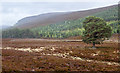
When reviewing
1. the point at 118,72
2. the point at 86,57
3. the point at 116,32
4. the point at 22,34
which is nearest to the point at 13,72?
the point at 118,72

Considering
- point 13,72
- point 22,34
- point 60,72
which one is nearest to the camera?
point 13,72

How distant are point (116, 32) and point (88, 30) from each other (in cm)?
8663

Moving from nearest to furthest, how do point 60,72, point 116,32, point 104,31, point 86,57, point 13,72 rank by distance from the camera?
point 13,72 → point 60,72 → point 86,57 → point 104,31 → point 116,32

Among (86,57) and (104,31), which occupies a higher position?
(104,31)

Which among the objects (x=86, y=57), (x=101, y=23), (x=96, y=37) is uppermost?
(x=101, y=23)

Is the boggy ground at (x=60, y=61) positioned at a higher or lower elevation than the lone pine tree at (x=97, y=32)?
lower

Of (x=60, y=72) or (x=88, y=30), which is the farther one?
(x=88, y=30)

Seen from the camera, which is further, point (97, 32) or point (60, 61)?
point (97, 32)

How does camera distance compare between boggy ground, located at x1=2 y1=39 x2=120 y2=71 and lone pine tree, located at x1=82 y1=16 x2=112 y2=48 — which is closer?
boggy ground, located at x1=2 y1=39 x2=120 y2=71

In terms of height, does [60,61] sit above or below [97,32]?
below

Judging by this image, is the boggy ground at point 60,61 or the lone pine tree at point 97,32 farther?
the lone pine tree at point 97,32

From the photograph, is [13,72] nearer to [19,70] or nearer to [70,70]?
[19,70]

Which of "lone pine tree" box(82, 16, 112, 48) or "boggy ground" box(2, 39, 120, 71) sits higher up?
"lone pine tree" box(82, 16, 112, 48)

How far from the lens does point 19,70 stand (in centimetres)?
1302
